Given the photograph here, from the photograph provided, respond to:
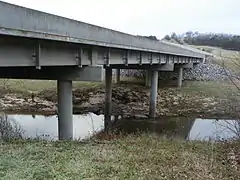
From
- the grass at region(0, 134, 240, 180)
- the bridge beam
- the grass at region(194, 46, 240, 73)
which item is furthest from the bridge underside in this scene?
the bridge beam

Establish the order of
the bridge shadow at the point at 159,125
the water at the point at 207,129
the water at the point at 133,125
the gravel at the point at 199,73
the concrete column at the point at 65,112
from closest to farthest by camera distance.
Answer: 1. the concrete column at the point at 65,112
2. the water at the point at 207,129
3. the water at the point at 133,125
4. the bridge shadow at the point at 159,125
5. the gravel at the point at 199,73

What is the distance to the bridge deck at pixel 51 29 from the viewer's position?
27.0ft

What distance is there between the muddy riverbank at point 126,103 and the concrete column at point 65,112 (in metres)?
11.9

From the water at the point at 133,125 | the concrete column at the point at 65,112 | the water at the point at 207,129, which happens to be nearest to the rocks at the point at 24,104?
the water at the point at 133,125

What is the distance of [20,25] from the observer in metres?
8.70

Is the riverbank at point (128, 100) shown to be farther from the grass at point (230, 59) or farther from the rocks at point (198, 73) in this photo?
the rocks at point (198, 73)

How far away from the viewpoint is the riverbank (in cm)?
2788

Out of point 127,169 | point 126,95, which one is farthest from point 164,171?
point 126,95

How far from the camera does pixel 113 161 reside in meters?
7.92

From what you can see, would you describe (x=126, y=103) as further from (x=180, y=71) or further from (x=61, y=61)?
(x=61, y=61)

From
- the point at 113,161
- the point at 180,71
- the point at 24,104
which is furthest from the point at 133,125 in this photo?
the point at 180,71

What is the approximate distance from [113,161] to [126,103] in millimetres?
23015

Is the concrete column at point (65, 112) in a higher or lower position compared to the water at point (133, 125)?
higher

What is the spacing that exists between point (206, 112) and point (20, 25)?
22.5m
